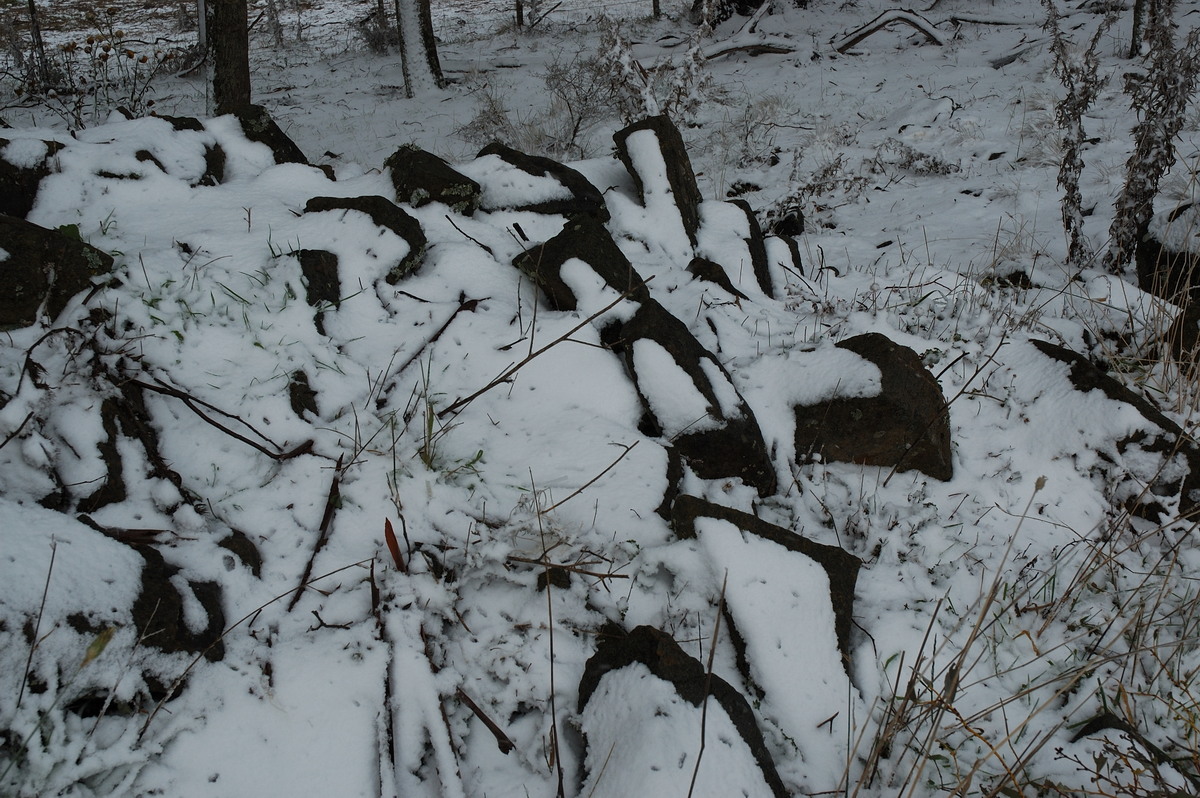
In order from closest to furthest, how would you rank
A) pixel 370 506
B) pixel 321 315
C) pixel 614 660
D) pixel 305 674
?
pixel 305 674
pixel 614 660
pixel 370 506
pixel 321 315

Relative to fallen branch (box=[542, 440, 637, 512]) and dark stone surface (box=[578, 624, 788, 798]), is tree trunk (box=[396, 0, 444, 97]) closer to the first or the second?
fallen branch (box=[542, 440, 637, 512])

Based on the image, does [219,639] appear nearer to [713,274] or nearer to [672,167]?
[713,274]

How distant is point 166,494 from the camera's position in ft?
5.74

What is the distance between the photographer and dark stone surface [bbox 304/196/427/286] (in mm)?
2697

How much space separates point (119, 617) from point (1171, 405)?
3333mm

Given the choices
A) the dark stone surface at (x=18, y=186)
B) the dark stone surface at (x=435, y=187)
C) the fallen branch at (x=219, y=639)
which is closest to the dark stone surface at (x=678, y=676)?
the fallen branch at (x=219, y=639)

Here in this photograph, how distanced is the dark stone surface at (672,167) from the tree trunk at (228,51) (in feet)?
9.45

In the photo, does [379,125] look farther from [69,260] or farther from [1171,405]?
[1171,405]

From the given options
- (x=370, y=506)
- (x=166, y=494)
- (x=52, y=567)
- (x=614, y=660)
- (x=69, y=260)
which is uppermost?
(x=69, y=260)

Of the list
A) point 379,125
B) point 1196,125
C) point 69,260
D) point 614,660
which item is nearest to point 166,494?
point 69,260

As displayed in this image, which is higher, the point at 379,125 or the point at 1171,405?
the point at 379,125

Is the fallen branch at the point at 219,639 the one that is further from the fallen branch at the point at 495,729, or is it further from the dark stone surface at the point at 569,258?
the dark stone surface at the point at 569,258

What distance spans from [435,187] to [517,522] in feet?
6.10

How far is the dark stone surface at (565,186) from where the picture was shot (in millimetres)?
3355
